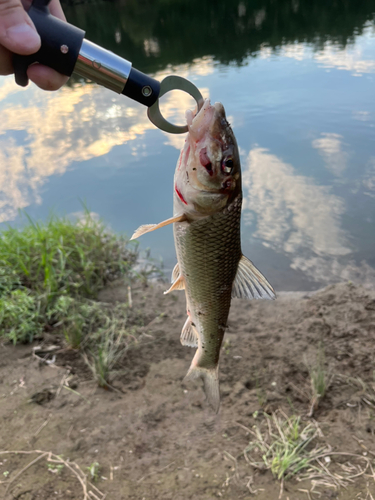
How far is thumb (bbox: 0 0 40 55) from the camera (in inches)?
54.4

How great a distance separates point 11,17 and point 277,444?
283cm

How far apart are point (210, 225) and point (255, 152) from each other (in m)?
6.77

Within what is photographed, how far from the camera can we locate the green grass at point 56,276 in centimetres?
382

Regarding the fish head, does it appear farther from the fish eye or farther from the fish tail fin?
the fish tail fin

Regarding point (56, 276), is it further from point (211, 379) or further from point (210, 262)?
point (210, 262)

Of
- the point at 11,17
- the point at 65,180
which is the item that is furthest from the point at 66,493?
the point at 65,180

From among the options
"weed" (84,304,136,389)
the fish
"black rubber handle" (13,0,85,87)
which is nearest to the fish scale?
the fish

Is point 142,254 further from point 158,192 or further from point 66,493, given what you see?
point 66,493

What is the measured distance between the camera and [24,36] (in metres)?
1.41

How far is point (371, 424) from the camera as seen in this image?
2.92m

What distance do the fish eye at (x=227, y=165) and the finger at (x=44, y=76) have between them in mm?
778

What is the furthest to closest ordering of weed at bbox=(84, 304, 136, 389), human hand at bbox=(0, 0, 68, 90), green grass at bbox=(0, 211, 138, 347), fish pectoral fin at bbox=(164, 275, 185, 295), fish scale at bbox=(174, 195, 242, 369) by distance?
green grass at bbox=(0, 211, 138, 347) < weed at bbox=(84, 304, 136, 389) < fish pectoral fin at bbox=(164, 275, 185, 295) < fish scale at bbox=(174, 195, 242, 369) < human hand at bbox=(0, 0, 68, 90)

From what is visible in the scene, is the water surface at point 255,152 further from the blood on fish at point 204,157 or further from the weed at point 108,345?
the blood on fish at point 204,157

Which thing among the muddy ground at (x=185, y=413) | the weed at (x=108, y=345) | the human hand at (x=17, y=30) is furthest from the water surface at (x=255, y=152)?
the human hand at (x=17, y=30)
